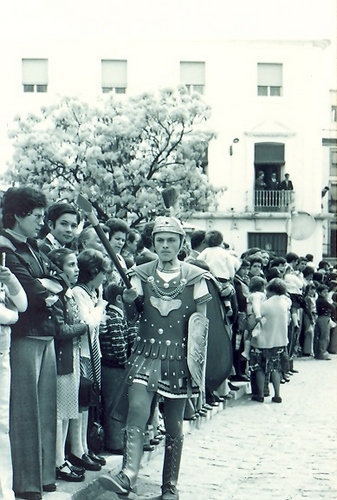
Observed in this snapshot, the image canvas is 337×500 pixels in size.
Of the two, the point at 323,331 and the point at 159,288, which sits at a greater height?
the point at 159,288

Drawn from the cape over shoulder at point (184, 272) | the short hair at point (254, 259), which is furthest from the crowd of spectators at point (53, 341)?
the short hair at point (254, 259)

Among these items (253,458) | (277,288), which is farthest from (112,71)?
(253,458)

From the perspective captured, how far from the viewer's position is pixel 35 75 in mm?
33312

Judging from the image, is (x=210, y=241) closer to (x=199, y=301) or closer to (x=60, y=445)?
(x=199, y=301)

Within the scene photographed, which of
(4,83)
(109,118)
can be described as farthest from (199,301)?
(4,83)

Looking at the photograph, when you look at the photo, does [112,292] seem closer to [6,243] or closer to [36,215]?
[36,215]

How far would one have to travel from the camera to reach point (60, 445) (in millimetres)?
5938

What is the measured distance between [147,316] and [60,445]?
1.09 meters

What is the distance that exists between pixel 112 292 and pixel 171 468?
59.2 inches

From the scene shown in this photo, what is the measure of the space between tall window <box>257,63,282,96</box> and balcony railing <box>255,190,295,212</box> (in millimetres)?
3963

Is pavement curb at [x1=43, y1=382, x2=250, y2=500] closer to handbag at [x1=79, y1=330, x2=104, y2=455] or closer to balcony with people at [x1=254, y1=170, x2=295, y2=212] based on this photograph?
handbag at [x1=79, y1=330, x2=104, y2=455]

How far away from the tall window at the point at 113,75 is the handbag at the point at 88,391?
2790cm

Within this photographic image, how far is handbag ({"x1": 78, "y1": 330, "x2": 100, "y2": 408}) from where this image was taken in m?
6.08

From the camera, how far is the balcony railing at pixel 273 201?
3388 cm
